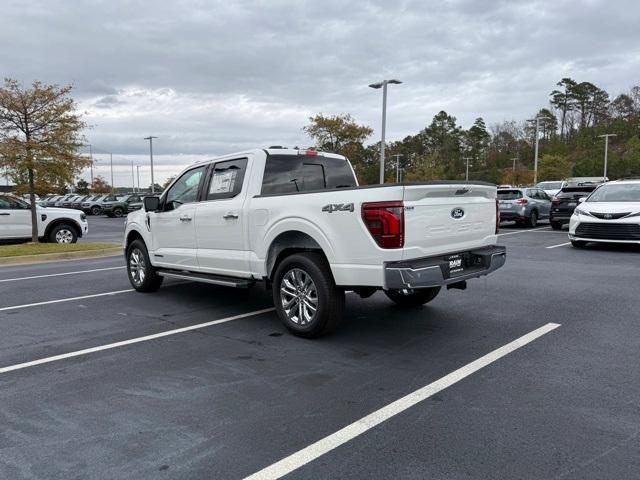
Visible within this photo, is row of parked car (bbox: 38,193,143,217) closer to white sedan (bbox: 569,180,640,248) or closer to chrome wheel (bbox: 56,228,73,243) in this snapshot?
chrome wheel (bbox: 56,228,73,243)

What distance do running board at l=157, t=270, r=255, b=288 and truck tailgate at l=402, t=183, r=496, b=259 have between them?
2.12m

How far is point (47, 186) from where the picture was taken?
47.8 ft

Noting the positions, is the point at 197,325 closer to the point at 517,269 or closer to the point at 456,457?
the point at 456,457

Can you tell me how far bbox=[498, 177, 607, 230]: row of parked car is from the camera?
17.7 metres

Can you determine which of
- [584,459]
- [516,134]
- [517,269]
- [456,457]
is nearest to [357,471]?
[456,457]

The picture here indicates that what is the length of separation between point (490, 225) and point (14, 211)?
568 inches

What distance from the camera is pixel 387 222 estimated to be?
4.68m

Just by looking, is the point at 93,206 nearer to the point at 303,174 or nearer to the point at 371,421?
the point at 303,174

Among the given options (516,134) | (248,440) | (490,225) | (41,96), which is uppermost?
(516,134)

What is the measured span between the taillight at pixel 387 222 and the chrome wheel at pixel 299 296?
940mm

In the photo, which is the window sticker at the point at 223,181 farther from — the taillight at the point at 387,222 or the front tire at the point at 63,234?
the front tire at the point at 63,234

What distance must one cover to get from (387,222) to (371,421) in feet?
5.94

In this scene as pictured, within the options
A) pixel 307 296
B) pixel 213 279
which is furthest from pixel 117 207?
pixel 307 296

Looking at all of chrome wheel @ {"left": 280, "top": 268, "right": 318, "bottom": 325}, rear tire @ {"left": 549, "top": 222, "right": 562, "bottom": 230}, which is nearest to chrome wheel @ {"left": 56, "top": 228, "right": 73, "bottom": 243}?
chrome wheel @ {"left": 280, "top": 268, "right": 318, "bottom": 325}
